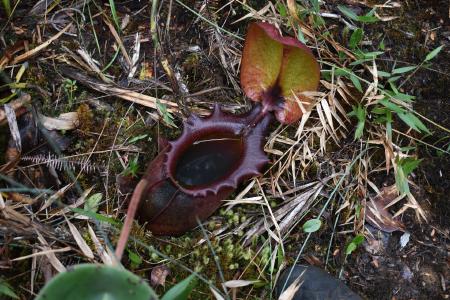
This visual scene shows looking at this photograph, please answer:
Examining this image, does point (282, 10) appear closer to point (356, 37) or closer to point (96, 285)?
point (356, 37)

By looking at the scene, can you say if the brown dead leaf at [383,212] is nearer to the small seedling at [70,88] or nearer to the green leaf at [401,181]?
the green leaf at [401,181]

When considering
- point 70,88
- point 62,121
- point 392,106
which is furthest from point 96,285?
point 392,106

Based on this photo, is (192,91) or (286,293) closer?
(286,293)

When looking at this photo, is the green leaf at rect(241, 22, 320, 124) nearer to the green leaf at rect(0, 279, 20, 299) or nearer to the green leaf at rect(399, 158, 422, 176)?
the green leaf at rect(399, 158, 422, 176)

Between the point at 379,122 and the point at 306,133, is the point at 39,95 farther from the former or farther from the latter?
the point at 379,122

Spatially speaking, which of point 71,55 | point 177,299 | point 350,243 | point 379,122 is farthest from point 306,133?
point 71,55

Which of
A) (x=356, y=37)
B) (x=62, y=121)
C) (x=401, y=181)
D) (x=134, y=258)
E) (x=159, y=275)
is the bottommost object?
(x=159, y=275)
